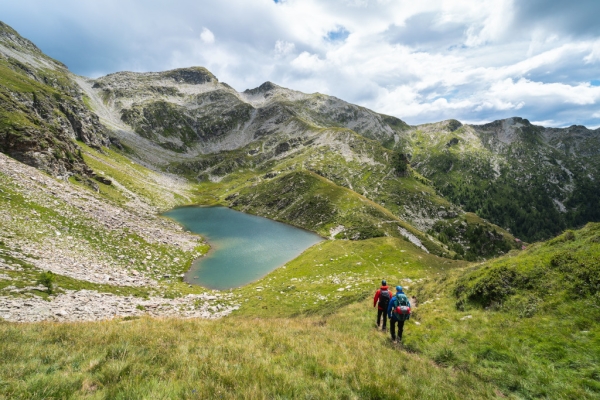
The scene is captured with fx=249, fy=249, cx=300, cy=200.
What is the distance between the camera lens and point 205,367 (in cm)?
762

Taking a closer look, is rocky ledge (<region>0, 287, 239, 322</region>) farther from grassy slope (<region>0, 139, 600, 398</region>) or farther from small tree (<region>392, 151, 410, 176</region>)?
small tree (<region>392, 151, 410, 176</region>)

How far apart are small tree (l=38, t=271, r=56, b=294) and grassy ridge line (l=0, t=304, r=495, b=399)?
14.7m

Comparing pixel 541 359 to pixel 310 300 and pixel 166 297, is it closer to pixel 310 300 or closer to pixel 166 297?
pixel 310 300

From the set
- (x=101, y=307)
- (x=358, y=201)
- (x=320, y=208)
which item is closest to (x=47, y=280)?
(x=101, y=307)

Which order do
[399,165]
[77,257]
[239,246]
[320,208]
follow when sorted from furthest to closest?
[399,165]
[320,208]
[239,246]
[77,257]

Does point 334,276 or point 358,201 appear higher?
point 358,201

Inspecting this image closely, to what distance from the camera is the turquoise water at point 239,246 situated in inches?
1829

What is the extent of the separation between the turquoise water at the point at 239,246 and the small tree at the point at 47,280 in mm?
21009

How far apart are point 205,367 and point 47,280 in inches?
981

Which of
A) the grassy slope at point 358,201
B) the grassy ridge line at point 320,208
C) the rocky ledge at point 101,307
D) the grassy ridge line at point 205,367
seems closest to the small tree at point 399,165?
the grassy slope at point 358,201

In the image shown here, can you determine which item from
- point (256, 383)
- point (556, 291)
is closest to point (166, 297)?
point (256, 383)

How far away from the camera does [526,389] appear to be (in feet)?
28.0

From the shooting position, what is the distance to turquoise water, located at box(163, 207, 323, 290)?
1829 inches

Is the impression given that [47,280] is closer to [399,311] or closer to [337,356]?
[337,356]
